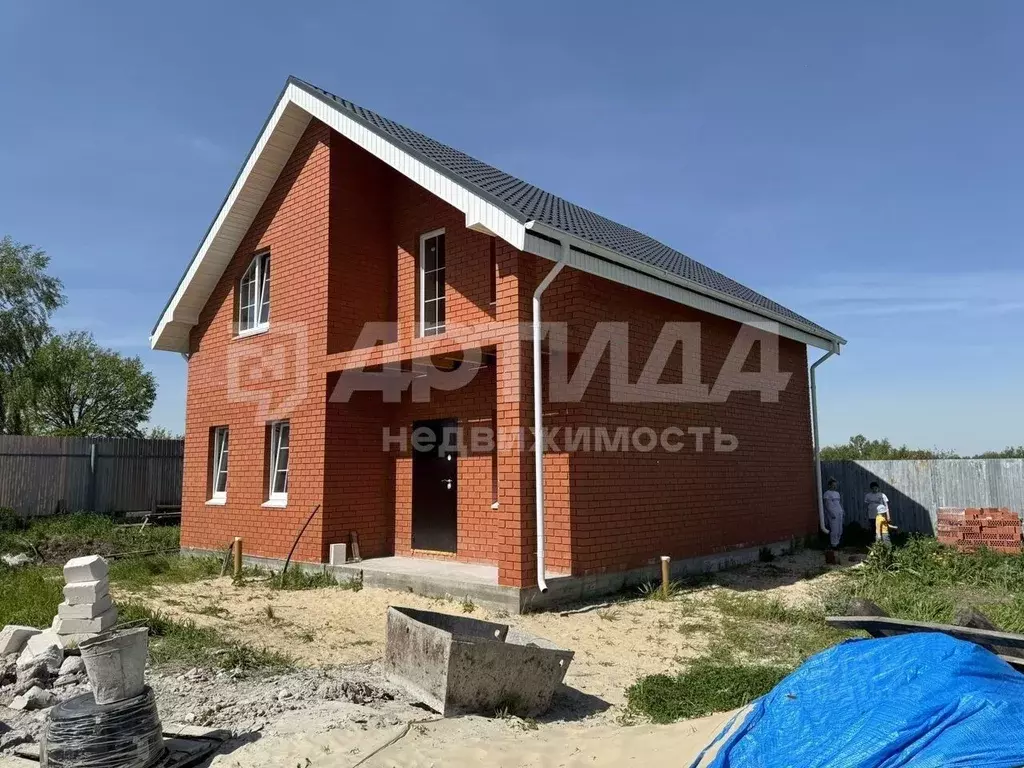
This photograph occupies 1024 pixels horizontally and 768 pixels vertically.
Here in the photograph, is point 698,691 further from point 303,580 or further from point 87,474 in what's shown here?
point 87,474

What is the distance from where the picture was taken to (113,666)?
4.23 m

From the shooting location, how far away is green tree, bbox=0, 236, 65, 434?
2586 cm

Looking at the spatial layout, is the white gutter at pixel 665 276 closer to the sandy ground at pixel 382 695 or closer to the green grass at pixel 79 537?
the sandy ground at pixel 382 695

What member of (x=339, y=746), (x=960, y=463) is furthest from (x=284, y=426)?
(x=960, y=463)

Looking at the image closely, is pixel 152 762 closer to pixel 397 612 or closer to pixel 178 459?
pixel 397 612

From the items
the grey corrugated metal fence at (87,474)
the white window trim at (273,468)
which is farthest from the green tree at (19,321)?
the white window trim at (273,468)

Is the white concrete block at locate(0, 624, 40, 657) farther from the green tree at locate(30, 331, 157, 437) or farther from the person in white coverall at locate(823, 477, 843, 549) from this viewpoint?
the green tree at locate(30, 331, 157, 437)

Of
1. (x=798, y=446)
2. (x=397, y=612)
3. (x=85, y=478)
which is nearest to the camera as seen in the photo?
(x=397, y=612)

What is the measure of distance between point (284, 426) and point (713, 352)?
23.8ft

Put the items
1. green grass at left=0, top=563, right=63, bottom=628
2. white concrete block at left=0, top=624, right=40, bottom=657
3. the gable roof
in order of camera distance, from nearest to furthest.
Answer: white concrete block at left=0, top=624, right=40, bottom=657
green grass at left=0, top=563, right=63, bottom=628
the gable roof

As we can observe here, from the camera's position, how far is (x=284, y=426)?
11.7 metres

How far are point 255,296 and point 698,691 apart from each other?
33.6 ft

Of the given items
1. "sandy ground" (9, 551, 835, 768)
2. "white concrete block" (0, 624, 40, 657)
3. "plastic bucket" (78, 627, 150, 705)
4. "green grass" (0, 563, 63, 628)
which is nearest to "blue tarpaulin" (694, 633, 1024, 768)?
"sandy ground" (9, 551, 835, 768)

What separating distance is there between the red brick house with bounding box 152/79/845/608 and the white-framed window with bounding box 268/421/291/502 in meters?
0.05
